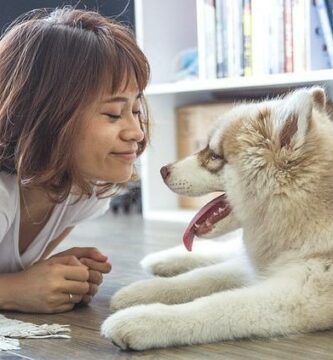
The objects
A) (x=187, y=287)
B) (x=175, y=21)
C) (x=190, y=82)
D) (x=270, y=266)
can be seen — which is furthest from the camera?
(x=175, y=21)

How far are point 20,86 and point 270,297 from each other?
0.62m

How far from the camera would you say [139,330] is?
1008 mm

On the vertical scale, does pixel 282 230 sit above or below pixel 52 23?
below

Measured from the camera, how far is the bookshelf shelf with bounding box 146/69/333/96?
7.44ft

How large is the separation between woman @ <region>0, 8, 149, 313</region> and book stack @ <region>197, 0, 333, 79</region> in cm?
119

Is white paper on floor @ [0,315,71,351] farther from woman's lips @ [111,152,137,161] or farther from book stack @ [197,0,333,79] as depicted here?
book stack @ [197,0,333,79]

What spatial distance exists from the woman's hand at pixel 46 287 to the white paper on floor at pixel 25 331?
0.25ft

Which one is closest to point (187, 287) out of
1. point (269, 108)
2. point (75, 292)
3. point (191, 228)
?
point (191, 228)

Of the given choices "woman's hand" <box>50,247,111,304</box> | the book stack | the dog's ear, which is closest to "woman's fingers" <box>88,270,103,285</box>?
"woman's hand" <box>50,247,111,304</box>

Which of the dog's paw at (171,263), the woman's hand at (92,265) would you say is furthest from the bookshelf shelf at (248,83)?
the woman's hand at (92,265)

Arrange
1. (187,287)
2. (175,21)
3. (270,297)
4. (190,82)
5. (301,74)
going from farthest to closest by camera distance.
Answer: (175,21) < (190,82) < (301,74) < (187,287) < (270,297)

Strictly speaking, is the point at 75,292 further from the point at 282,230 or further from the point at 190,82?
the point at 190,82

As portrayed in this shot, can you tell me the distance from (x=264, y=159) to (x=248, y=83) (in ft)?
4.43

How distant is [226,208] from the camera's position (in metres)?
1.28
